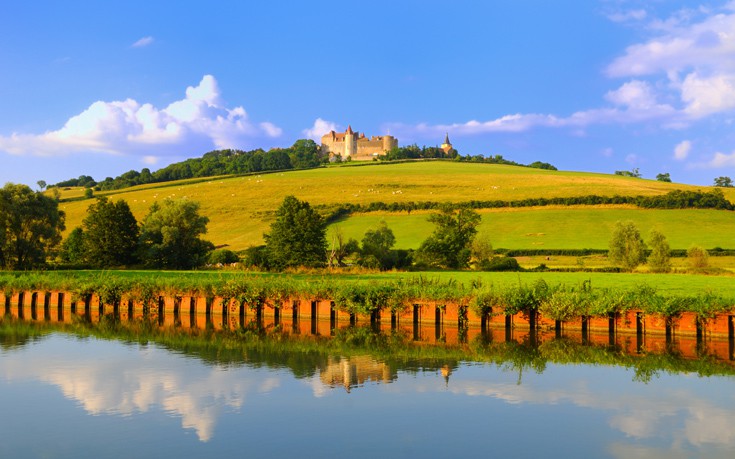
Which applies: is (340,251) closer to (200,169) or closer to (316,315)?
(316,315)

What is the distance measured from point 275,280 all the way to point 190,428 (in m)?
17.5

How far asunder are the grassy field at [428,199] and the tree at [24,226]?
93.2 feet

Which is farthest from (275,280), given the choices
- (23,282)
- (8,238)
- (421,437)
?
(8,238)

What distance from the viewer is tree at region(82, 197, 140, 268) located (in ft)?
188

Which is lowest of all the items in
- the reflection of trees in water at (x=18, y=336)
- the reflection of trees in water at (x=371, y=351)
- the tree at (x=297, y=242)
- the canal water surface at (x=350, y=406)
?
the canal water surface at (x=350, y=406)

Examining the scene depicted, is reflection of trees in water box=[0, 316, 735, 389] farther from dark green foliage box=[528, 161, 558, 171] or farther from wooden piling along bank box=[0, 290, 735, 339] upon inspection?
dark green foliage box=[528, 161, 558, 171]

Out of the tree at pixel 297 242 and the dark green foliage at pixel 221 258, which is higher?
the tree at pixel 297 242

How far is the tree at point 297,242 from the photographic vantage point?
5091cm

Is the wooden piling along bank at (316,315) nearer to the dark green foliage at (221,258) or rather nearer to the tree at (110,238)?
the tree at (110,238)

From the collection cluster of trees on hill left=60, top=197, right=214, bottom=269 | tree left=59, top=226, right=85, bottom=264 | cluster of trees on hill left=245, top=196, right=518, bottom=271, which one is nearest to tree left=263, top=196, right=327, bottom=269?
cluster of trees on hill left=245, top=196, right=518, bottom=271

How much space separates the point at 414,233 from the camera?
314 feet

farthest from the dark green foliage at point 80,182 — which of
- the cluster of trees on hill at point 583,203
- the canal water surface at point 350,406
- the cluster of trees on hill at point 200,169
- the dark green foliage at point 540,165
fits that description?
the canal water surface at point 350,406

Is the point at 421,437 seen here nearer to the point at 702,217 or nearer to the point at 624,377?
the point at 624,377

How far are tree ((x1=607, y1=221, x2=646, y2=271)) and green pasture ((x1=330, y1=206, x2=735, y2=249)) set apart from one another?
16074mm
